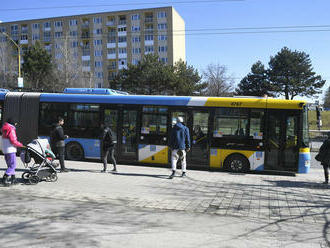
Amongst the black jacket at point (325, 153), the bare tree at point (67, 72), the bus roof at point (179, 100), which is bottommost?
the black jacket at point (325, 153)

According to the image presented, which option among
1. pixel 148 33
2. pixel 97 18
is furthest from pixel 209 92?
pixel 97 18

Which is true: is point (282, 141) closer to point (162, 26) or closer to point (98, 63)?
point (162, 26)

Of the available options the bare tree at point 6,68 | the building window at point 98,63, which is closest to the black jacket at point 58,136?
the bare tree at point 6,68

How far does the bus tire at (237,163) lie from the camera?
1161 cm

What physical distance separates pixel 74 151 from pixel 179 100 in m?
5.06

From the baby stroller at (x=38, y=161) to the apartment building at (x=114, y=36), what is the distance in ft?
203

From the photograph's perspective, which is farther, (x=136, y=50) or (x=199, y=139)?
(x=136, y=50)

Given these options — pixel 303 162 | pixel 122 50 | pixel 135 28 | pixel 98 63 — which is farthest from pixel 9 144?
pixel 98 63

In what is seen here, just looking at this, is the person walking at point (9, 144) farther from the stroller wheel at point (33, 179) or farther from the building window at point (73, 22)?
the building window at point (73, 22)

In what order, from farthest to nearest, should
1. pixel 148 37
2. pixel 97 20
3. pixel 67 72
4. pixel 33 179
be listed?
1. pixel 97 20
2. pixel 148 37
3. pixel 67 72
4. pixel 33 179

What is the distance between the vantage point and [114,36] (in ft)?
235

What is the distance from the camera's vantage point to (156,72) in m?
37.6

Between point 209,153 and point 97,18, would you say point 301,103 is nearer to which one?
point 209,153

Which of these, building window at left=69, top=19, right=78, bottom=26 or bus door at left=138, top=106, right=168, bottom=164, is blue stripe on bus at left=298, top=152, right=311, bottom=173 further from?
building window at left=69, top=19, right=78, bottom=26
